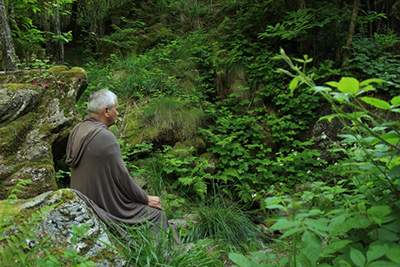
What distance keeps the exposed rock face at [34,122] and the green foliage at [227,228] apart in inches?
78.4

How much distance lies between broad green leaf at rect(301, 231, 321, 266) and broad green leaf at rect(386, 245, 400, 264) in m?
0.19

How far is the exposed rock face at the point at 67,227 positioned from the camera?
1691mm

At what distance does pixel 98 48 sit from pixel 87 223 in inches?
291

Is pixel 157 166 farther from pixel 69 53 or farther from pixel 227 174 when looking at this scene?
pixel 69 53

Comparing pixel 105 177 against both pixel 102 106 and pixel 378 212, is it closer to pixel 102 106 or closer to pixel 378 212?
pixel 102 106

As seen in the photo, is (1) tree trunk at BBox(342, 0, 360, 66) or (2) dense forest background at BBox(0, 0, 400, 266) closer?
(2) dense forest background at BBox(0, 0, 400, 266)

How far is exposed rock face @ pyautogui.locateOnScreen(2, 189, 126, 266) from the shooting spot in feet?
5.55

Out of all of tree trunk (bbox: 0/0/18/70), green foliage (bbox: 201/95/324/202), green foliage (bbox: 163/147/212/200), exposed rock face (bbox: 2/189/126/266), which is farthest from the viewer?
green foliage (bbox: 201/95/324/202)

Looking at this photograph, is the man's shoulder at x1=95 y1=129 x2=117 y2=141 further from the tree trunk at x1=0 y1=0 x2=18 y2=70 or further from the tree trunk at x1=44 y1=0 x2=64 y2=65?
the tree trunk at x1=44 y1=0 x2=64 y2=65

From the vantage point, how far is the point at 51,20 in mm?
5676

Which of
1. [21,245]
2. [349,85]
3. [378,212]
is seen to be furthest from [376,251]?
[21,245]

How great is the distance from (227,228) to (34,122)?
2.97m

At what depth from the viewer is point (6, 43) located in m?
4.14

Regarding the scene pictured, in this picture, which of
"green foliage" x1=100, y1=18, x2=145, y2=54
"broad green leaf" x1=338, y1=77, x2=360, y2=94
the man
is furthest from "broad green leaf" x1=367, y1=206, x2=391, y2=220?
"green foliage" x1=100, y1=18, x2=145, y2=54
